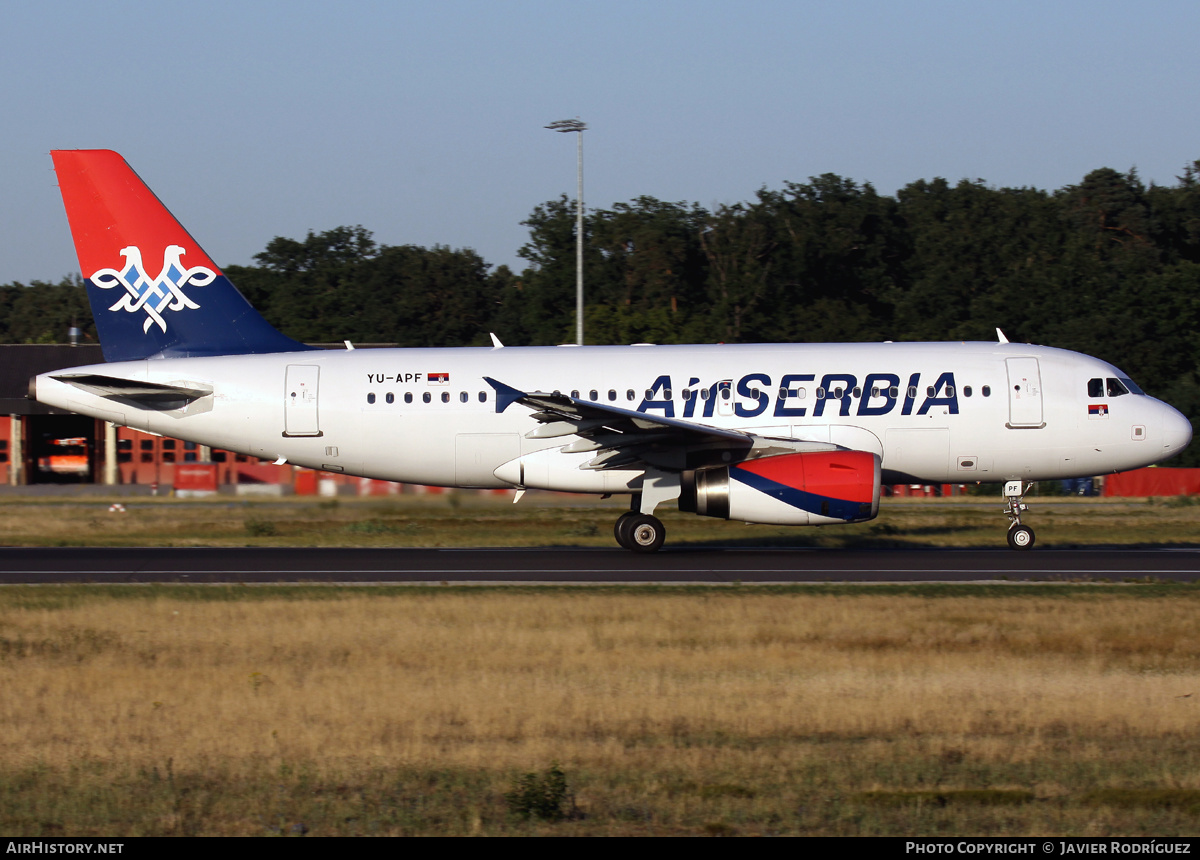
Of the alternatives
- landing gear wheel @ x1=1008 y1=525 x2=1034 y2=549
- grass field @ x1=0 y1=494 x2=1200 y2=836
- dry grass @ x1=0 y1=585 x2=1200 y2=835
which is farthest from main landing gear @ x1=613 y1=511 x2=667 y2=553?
landing gear wheel @ x1=1008 y1=525 x2=1034 y2=549

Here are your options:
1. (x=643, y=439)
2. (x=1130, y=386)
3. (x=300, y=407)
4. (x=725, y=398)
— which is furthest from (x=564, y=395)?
(x=1130, y=386)

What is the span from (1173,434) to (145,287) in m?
18.8

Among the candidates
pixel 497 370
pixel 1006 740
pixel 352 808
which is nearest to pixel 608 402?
pixel 497 370

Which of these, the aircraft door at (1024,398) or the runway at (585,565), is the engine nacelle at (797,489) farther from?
the aircraft door at (1024,398)

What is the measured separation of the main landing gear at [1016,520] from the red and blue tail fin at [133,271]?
1411 centimetres

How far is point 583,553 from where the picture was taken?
22438mm

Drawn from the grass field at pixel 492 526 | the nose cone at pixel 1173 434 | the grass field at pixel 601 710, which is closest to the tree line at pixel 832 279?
the grass field at pixel 492 526

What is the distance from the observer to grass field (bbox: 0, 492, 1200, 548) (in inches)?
993

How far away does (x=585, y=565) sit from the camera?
66.2 ft

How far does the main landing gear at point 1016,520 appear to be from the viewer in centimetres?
2212

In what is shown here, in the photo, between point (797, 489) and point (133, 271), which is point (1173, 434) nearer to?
point (797, 489)
